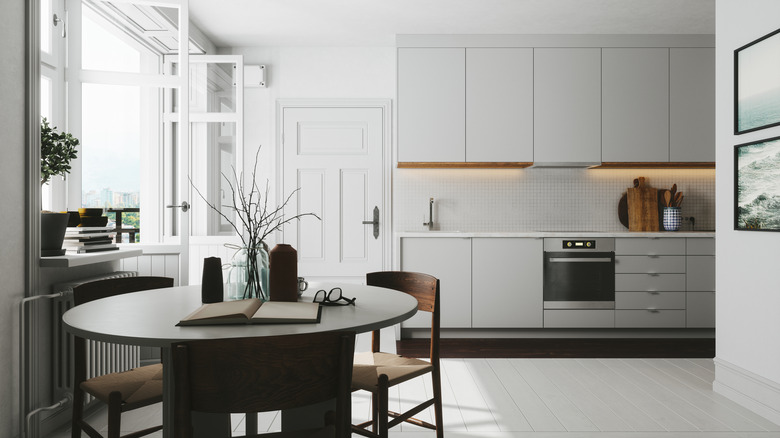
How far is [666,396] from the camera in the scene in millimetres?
2973

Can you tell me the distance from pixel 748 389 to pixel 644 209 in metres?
2.21

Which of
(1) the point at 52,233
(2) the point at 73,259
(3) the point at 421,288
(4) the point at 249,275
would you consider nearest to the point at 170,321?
(4) the point at 249,275

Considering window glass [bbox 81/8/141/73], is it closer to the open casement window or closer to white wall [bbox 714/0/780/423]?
the open casement window

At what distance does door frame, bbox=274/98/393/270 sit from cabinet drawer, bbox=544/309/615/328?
5.27ft

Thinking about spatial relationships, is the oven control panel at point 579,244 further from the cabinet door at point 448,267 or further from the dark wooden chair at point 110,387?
the dark wooden chair at point 110,387

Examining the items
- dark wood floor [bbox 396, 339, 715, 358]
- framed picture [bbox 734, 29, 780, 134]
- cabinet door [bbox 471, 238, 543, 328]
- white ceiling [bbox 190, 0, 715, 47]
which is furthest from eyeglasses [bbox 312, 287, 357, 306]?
white ceiling [bbox 190, 0, 715, 47]

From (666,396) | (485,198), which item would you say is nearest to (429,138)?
(485,198)

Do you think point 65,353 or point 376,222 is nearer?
point 65,353

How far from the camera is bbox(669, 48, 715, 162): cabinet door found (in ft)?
15.0

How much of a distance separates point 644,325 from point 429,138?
2501 millimetres

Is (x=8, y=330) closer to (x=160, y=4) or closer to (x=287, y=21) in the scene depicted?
(x=160, y=4)

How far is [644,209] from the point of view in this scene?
4.73 m

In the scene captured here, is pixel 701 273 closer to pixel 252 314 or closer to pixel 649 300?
pixel 649 300

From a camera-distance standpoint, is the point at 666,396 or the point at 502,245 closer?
the point at 666,396
